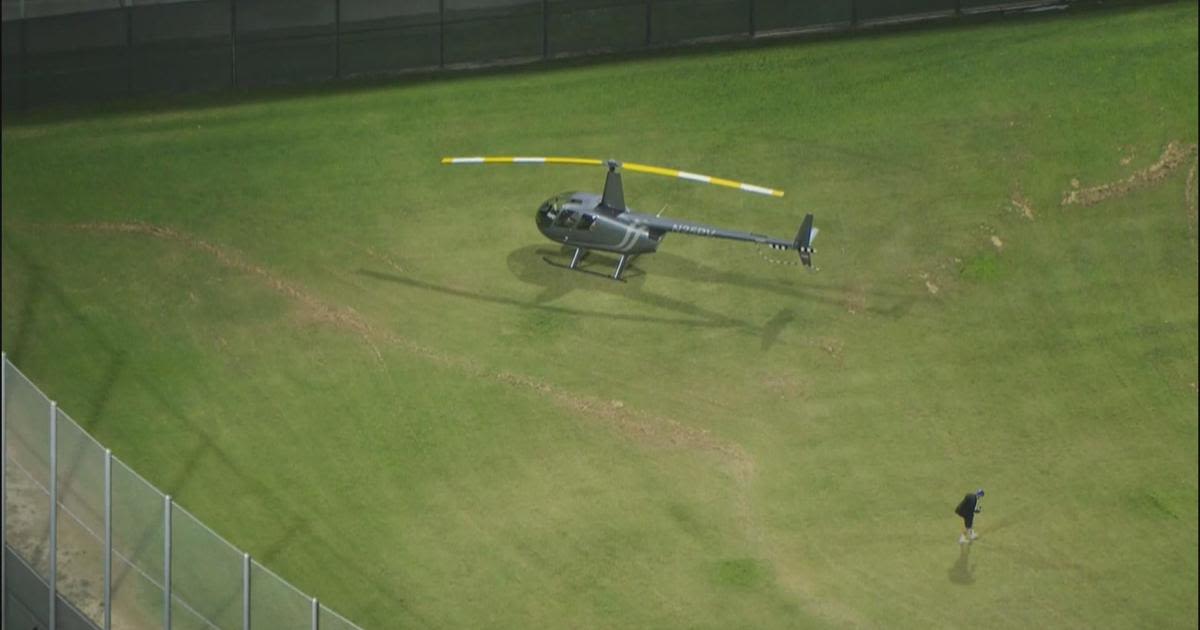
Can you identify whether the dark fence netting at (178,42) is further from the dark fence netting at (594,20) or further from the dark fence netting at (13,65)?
the dark fence netting at (594,20)

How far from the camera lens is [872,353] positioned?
5922 centimetres

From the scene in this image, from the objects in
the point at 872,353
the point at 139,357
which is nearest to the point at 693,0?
the point at 872,353

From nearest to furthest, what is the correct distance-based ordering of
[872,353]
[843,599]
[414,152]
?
[843,599] < [872,353] < [414,152]

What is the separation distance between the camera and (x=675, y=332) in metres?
59.6

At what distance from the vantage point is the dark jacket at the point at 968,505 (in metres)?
54.6

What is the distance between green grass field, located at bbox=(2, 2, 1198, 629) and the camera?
2165 inches

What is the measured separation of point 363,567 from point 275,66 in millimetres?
17493

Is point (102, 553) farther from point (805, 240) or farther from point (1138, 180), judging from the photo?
point (1138, 180)

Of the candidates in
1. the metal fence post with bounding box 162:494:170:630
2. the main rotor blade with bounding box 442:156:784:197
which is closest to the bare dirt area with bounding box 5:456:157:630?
the metal fence post with bounding box 162:494:170:630

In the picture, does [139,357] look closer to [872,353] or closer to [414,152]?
[414,152]

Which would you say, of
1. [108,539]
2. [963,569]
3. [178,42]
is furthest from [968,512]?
[178,42]

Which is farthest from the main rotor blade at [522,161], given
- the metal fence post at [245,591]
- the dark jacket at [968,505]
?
the metal fence post at [245,591]

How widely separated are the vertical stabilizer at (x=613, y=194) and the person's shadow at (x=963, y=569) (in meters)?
11.9

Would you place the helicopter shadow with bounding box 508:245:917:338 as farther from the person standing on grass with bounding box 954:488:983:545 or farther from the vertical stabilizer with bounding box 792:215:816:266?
the person standing on grass with bounding box 954:488:983:545
